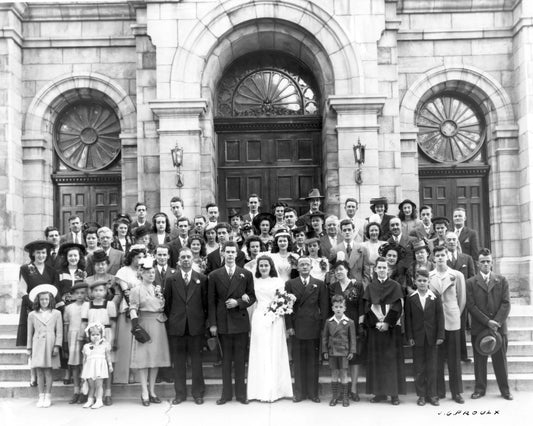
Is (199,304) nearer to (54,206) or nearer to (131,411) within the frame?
(131,411)

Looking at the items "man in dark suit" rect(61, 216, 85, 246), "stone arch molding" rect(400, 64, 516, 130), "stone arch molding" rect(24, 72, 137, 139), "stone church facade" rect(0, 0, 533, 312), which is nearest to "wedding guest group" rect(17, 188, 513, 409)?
"man in dark suit" rect(61, 216, 85, 246)

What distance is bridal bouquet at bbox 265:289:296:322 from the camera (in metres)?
9.72

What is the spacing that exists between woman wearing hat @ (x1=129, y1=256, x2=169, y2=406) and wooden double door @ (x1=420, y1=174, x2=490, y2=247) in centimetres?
821

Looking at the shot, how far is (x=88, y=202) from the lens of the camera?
53.3 ft

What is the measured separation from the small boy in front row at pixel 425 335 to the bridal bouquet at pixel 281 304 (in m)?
1.58

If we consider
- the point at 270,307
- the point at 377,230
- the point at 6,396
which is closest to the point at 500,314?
the point at 377,230

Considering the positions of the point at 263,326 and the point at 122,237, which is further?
the point at 122,237

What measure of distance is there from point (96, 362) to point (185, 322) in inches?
50.1

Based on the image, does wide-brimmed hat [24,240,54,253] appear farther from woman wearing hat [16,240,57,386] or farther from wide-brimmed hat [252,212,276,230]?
wide-brimmed hat [252,212,276,230]

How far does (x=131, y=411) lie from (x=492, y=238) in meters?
9.64

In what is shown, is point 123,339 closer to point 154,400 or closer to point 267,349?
point 154,400

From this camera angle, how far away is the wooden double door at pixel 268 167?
15.9m

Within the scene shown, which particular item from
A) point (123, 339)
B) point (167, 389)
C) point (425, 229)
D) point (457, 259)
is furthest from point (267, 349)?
point (425, 229)

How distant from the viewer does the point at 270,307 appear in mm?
9781
